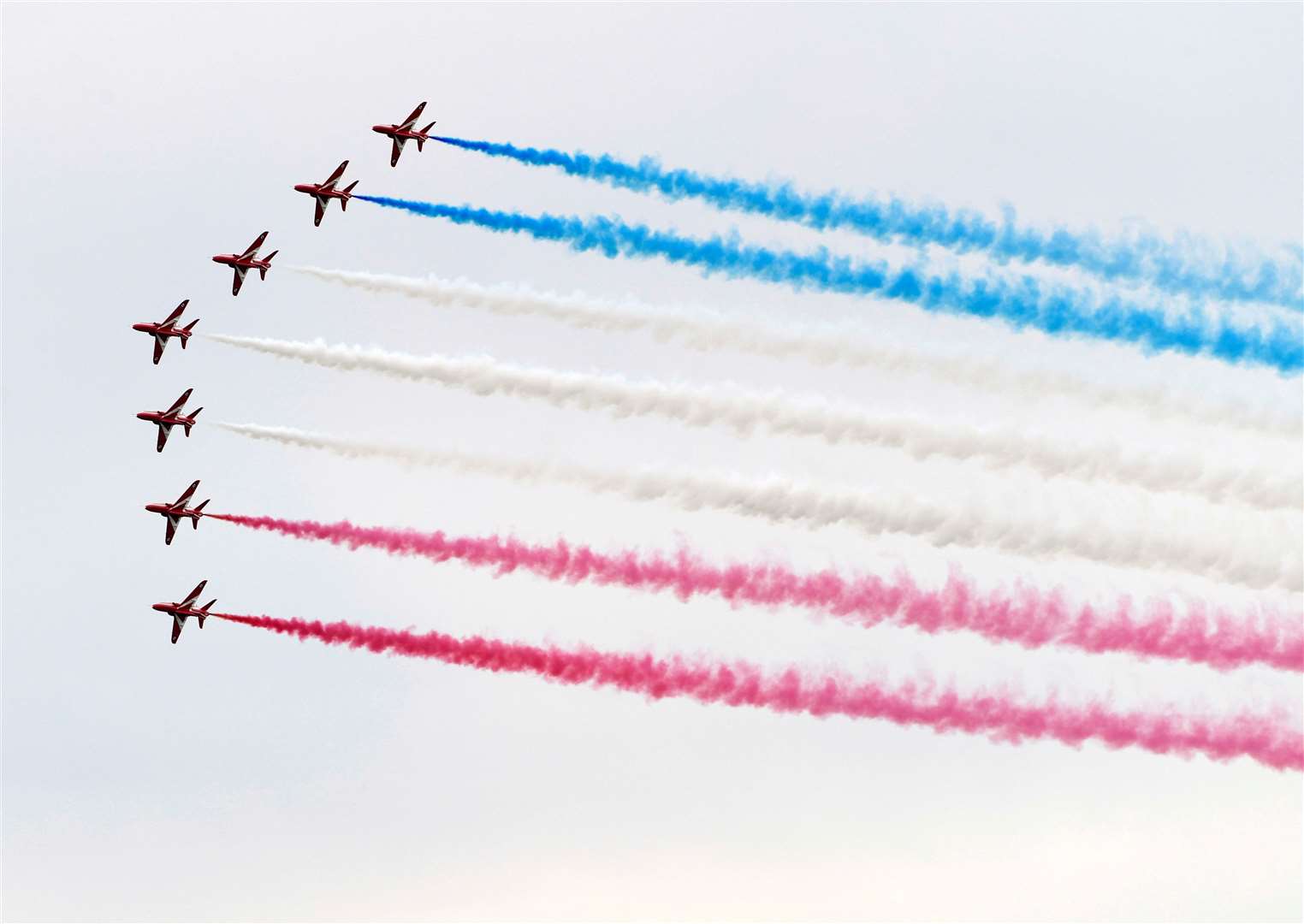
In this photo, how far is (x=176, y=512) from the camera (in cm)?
7400

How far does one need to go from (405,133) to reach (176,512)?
14.5 meters

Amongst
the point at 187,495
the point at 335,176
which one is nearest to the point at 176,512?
the point at 187,495

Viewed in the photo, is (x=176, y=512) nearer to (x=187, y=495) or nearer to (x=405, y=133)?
(x=187, y=495)

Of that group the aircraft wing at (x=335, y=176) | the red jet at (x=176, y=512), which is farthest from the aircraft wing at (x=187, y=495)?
the aircraft wing at (x=335, y=176)

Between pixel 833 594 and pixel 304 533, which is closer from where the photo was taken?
pixel 833 594

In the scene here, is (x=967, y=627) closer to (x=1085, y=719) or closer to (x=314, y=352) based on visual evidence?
(x=1085, y=719)

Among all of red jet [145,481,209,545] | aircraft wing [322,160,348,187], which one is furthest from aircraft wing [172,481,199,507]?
aircraft wing [322,160,348,187]

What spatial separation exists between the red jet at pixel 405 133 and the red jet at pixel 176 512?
1300 cm

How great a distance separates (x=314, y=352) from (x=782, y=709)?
17.9m

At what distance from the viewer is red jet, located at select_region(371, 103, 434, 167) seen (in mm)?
69625

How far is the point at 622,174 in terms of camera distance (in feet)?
204

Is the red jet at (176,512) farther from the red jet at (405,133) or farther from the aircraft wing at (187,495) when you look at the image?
the red jet at (405,133)

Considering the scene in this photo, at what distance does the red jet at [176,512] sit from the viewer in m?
73.9

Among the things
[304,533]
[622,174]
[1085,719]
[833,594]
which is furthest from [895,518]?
[304,533]
